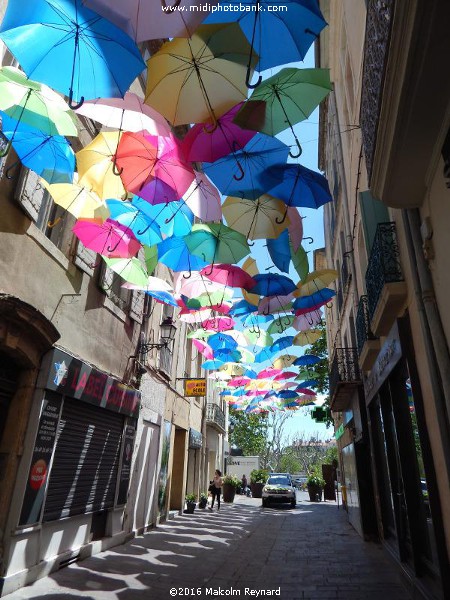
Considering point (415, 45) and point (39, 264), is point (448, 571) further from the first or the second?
point (39, 264)

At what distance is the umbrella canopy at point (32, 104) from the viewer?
4.92 meters

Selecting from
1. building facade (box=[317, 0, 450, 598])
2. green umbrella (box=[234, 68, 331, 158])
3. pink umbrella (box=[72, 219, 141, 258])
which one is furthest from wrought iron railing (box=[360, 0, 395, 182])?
pink umbrella (box=[72, 219, 141, 258])

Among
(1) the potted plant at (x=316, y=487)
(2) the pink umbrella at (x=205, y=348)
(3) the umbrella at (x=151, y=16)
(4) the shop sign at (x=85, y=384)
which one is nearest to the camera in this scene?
(3) the umbrella at (x=151, y=16)

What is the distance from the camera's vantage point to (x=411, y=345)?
19.3ft

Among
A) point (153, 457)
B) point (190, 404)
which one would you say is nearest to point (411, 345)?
point (153, 457)

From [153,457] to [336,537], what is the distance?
548 centimetres

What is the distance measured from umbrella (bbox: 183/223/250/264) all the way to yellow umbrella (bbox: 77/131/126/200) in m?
1.44

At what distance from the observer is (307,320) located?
35.6 ft

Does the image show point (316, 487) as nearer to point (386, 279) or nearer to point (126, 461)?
point (126, 461)

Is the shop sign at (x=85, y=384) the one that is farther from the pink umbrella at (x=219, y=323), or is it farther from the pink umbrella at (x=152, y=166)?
the pink umbrella at (x=152, y=166)

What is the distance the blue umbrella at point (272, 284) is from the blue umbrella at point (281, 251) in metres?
0.60

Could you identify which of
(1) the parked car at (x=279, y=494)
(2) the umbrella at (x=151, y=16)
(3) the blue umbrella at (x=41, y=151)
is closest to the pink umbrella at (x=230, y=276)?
(3) the blue umbrella at (x=41, y=151)

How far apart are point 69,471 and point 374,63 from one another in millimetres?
7756

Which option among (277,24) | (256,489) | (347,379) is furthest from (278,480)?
(277,24)
